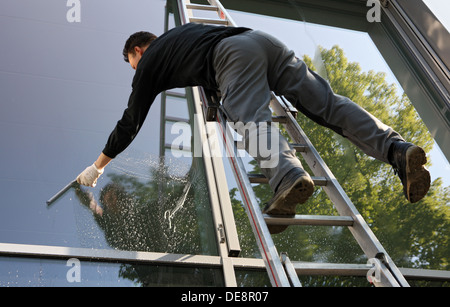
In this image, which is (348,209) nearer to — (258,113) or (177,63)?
(258,113)

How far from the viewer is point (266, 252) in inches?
63.7

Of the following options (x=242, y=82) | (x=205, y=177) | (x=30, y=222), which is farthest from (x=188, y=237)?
(x=242, y=82)

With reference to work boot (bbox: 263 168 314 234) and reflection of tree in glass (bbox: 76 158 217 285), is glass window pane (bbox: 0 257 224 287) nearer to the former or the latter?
reflection of tree in glass (bbox: 76 158 217 285)

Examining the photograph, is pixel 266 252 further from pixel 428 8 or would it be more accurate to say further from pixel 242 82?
pixel 428 8

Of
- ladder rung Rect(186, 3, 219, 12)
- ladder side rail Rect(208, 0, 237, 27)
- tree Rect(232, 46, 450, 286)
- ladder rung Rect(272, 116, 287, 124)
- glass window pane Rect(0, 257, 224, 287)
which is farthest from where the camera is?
ladder rung Rect(186, 3, 219, 12)

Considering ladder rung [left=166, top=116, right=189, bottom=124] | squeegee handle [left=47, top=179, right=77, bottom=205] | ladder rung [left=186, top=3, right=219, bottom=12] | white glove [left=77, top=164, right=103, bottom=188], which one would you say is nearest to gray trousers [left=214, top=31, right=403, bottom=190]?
white glove [left=77, top=164, right=103, bottom=188]

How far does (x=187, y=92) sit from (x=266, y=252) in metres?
1.73

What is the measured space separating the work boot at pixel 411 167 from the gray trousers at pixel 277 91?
6cm

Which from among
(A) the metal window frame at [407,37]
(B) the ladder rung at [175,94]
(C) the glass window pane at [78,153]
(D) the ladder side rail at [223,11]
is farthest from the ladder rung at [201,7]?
(B) the ladder rung at [175,94]

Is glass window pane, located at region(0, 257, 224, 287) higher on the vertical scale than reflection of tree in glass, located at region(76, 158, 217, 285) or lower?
lower

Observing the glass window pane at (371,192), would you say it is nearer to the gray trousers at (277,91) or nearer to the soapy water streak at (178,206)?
the soapy water streak at (178,206)

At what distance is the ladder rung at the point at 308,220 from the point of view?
1740 mm

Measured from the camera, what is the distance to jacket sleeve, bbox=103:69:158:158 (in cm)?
216

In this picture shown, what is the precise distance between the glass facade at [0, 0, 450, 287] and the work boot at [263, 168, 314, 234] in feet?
2.17
